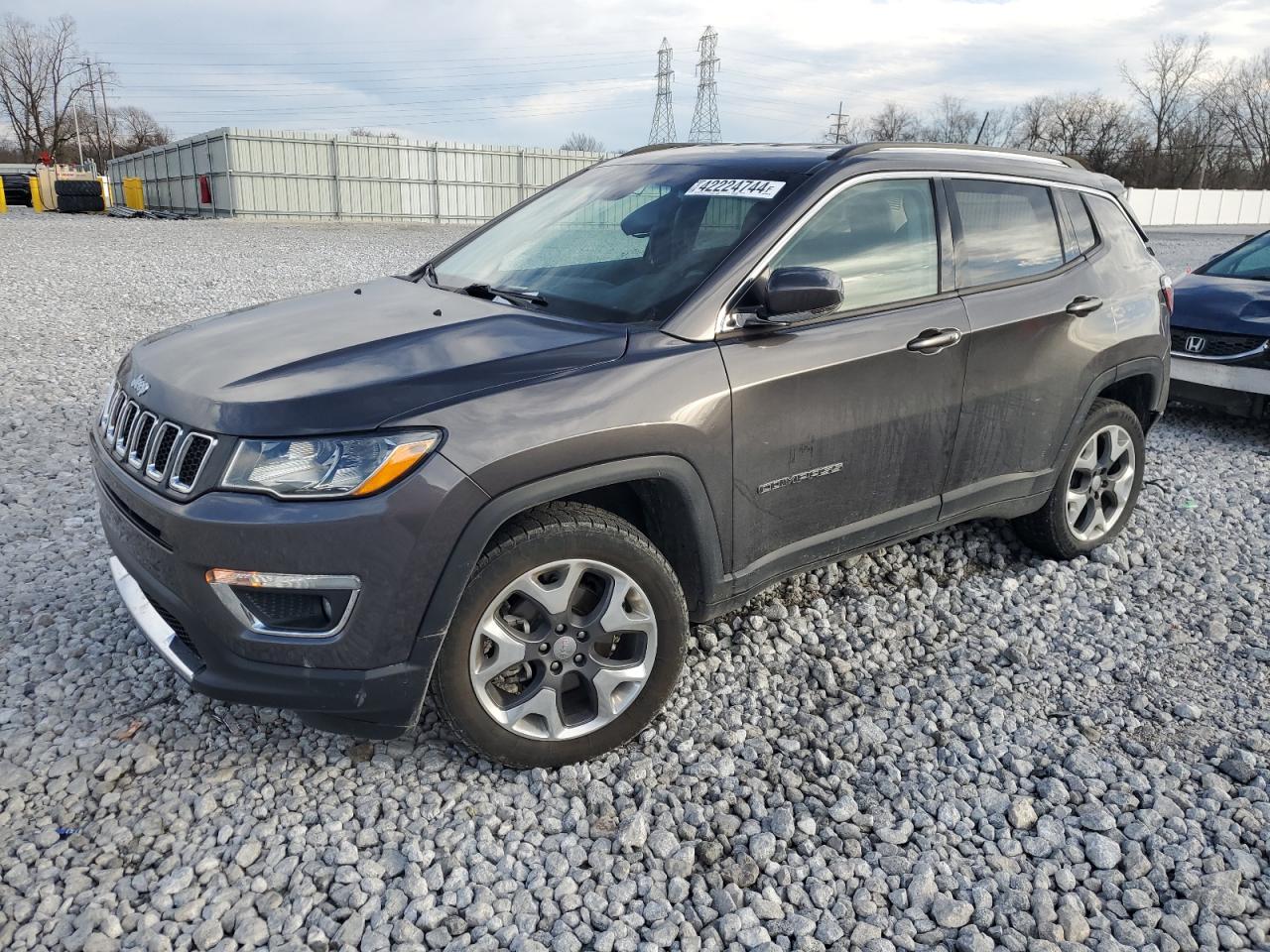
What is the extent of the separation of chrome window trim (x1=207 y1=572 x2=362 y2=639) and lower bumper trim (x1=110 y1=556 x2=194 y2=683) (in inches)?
10.7

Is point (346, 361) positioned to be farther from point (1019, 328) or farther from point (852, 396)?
point (1019, 328)

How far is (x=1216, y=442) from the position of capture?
23.5 ft

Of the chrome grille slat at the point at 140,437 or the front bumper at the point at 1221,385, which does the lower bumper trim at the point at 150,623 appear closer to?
the chrome grille slat at the point at 140,437

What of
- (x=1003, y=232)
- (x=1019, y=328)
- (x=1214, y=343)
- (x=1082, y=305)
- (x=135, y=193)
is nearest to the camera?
(x=1019, y=328)

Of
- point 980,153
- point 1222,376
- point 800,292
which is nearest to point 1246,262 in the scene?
point 1222,376

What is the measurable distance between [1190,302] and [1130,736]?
5.54m

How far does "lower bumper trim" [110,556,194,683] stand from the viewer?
9.08ft

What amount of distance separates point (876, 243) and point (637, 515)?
1.39 m

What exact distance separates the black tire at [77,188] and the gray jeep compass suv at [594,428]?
39954 millimetres

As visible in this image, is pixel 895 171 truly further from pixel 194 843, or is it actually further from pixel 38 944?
pixel 38 944

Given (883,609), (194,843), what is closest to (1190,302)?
(883,609)

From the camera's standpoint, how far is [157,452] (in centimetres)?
282

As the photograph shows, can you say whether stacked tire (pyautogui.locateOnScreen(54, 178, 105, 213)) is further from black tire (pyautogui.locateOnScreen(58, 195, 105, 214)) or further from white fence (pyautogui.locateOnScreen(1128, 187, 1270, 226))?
white fence (pyautogui.locateOnScreen(1128, 187, 1270, 226))

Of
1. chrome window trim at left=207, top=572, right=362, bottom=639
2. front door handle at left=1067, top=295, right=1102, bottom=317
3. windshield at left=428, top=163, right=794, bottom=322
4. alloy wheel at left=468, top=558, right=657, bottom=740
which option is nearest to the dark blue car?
front door handle at left=1067, top=295, right=1102, bottom=317
